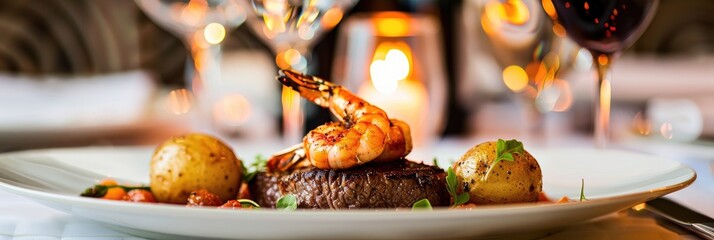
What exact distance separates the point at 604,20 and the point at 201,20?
1305mm

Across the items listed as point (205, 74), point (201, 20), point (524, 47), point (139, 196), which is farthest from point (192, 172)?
point (205, 74)

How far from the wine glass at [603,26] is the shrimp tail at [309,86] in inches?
18.2

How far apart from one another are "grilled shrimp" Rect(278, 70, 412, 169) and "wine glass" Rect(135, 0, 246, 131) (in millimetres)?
1243

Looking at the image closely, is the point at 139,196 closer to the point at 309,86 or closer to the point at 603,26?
the point at 309,86

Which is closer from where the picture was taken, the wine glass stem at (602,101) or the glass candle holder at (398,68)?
the wine glass stem at (602,101)

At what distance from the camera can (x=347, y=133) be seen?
0.95 m

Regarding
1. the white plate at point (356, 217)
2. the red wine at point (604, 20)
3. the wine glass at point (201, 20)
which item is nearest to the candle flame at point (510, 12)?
the red wine at point (604, 20)

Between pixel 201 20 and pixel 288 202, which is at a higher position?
pixel 201 20

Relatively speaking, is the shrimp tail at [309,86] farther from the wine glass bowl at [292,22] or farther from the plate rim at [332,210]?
the wine glass bowl at [292,22]

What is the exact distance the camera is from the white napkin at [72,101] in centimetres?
224

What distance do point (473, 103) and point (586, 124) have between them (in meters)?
0.53

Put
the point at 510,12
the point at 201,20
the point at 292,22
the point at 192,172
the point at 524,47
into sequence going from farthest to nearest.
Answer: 1. the point at 201,20
2. the point at 524,47
3. the point at 510,12
4. the point at 292,22
5. the point at 192,172

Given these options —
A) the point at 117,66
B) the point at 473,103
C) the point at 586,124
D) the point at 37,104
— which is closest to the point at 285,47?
the point at 37,104

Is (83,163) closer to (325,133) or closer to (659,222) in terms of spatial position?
(325,133)
